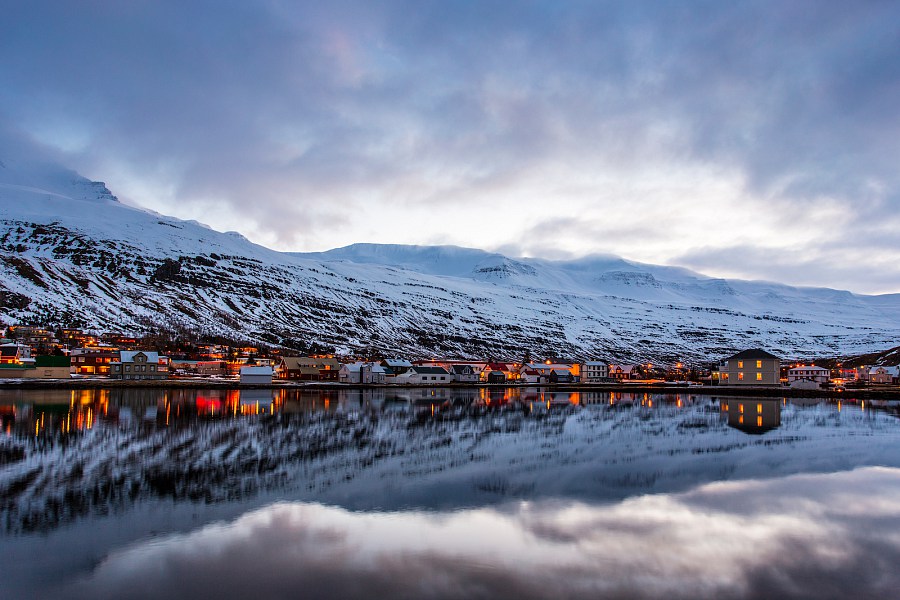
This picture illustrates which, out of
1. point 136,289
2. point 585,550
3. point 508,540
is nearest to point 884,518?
point 585,550

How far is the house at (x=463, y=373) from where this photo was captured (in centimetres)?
10238

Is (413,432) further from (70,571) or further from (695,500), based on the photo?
(70,571)

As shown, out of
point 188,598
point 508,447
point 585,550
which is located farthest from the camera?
point 508,447

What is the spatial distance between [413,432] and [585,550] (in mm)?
18492

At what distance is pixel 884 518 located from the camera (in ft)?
50.2

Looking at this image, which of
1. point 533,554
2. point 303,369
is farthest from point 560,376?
point 533,554

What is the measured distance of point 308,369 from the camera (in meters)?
97.3

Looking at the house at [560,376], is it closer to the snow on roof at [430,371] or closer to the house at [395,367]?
the snow on roof at [430,371]

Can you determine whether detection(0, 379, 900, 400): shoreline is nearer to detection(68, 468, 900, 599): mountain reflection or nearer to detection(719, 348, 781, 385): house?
detection(719, 348, 781, 385): house

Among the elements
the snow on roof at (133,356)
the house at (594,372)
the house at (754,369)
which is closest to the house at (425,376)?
the house at (594,372)

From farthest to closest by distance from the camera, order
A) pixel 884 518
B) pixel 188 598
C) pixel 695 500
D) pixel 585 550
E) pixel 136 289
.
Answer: pixel 136 289 → pixel 695 500 → pixel 884 518 → pixel 585 550 → pixel 188 598

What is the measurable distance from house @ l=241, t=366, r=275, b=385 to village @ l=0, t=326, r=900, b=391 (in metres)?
0.14

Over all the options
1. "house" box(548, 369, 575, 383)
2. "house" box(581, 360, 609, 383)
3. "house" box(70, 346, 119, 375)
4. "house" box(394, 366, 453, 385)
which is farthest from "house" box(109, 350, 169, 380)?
"house" box(581, 360, 609, 383)

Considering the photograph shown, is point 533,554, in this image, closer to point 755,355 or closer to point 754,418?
point 754,418
